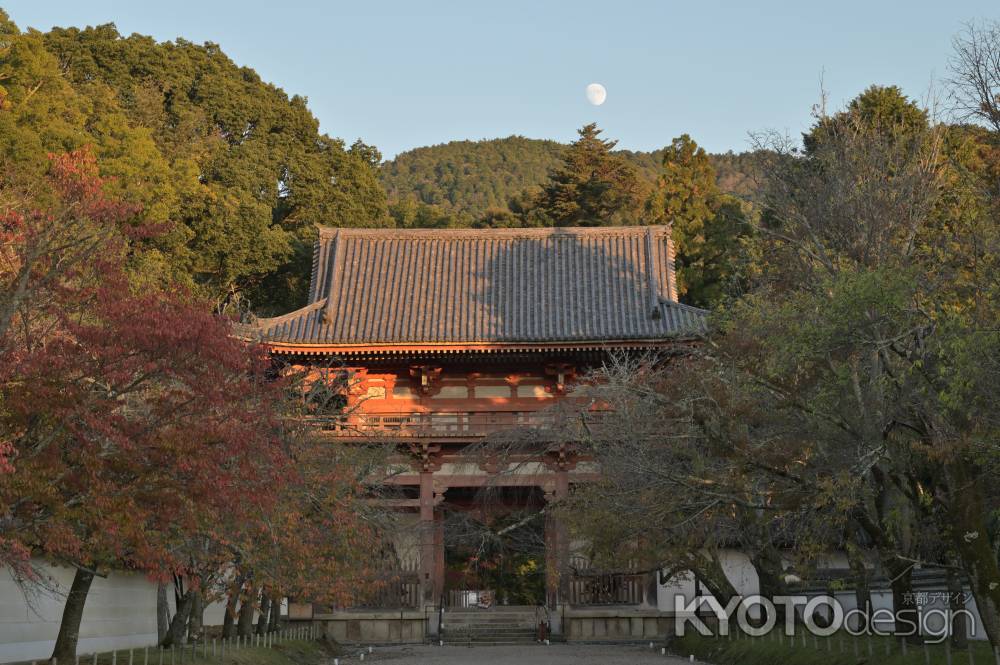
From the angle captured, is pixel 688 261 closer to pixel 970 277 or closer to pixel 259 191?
pixel 259 191

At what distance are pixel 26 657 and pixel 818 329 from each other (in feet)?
40.7

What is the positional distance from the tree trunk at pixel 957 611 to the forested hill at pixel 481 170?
222 feet

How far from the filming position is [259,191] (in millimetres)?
46781

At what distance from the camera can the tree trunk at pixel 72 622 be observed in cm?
1398

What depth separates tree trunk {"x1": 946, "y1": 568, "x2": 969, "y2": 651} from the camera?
44.7 feet

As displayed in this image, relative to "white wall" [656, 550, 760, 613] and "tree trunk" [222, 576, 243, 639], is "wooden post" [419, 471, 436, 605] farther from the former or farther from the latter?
"tree trunk" [222, 576, 243, 639]

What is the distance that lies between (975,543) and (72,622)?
10.7 metres

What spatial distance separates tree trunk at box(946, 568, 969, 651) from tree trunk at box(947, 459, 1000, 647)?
4.56 feet

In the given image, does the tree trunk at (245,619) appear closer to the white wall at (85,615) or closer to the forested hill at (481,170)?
the white wall at (85,615)

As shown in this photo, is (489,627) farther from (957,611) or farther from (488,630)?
(957,611)

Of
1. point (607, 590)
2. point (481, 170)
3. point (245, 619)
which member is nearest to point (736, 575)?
point (607, 590)

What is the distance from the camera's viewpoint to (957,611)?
534 inches

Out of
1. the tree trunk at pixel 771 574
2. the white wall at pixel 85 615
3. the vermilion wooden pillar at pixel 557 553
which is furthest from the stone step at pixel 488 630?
the tree trunk at pixel 771 574

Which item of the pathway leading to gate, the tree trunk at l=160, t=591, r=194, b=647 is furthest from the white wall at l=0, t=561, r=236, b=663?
the pathway leading to gate
